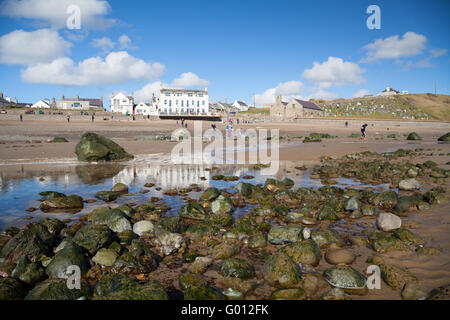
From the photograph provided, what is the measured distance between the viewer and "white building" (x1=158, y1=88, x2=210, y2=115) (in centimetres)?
9331

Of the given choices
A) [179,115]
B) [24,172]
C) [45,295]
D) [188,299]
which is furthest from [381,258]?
[179,115]

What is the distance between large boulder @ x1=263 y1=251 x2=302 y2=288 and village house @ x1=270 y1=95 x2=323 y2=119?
8636cm

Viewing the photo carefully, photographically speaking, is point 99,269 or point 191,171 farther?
point 191,171

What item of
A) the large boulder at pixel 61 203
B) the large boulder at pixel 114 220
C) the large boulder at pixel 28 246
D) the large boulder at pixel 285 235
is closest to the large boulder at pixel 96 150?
the large boulder at pixel 61 203

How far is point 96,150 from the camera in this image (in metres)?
17.7

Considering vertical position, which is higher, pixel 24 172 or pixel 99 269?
pixel 24 172

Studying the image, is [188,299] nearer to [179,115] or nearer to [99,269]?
[99,269]

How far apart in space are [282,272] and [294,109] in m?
91.1

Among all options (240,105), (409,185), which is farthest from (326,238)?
(240,105)

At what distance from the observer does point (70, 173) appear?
14406 mm

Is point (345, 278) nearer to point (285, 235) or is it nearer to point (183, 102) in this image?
point (285, 235)

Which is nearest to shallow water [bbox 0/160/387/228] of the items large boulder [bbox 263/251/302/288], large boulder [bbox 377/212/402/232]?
large boulder [bbox 263/251/302/288]

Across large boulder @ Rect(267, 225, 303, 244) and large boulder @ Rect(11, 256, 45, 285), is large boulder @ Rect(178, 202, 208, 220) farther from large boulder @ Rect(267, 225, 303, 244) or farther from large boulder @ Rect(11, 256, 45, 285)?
large boulder @ Rect(11, 256, 45, 285)
